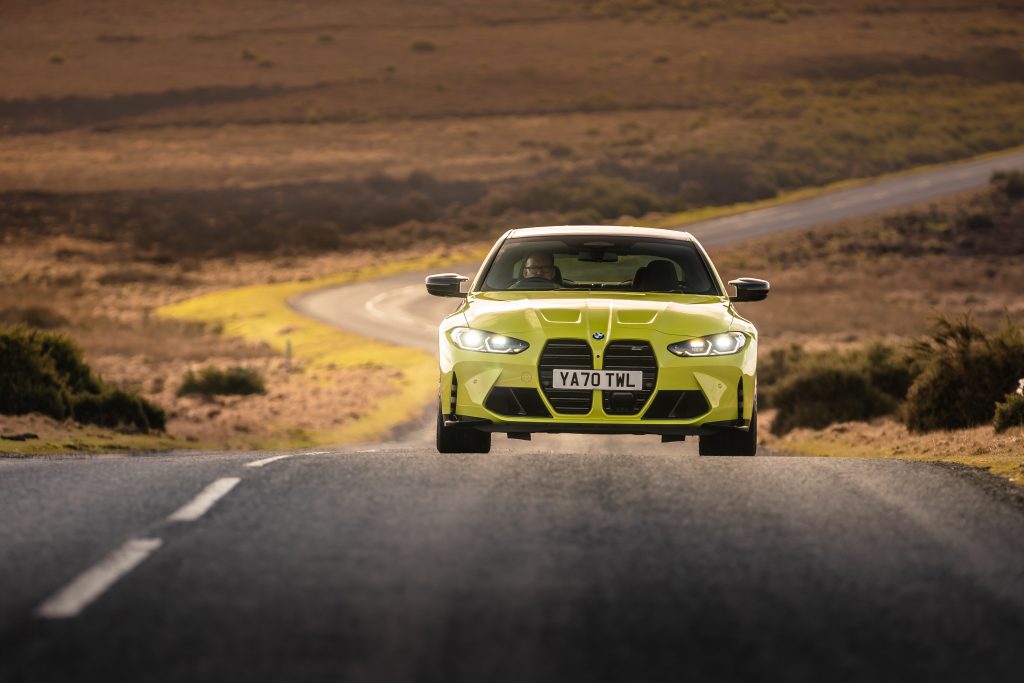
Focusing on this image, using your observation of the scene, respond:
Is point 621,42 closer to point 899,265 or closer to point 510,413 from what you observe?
point 899,265

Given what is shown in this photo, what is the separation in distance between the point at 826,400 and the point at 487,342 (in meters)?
21.4

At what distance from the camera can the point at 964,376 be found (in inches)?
867

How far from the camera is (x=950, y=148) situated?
357 ft

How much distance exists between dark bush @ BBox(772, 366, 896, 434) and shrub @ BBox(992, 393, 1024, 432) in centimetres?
1236

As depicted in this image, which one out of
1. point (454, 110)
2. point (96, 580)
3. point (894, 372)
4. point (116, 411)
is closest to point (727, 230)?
point (894, 372)

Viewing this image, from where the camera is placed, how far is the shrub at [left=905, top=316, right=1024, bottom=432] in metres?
21.4

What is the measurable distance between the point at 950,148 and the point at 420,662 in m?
110

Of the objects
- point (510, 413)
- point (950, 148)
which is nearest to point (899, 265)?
point (950, 148)

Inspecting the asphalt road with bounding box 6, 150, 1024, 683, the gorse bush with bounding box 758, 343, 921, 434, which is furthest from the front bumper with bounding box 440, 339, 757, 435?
the gorse bush with bounding box 758, 343, 921, 434

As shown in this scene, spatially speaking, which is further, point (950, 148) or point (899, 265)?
point (950, 148)

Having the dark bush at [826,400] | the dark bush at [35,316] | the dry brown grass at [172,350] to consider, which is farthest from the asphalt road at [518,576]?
the dark bush at [35,316]

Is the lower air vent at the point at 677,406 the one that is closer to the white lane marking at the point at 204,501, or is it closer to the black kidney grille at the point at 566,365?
the black kidney grille at the point at 566,365

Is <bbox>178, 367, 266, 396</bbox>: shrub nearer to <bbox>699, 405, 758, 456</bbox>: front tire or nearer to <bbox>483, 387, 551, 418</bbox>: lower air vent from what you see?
<bbox>699, 405, 758, 456</bbox>: front tire

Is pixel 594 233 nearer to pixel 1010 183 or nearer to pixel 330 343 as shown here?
pixel 330 343
